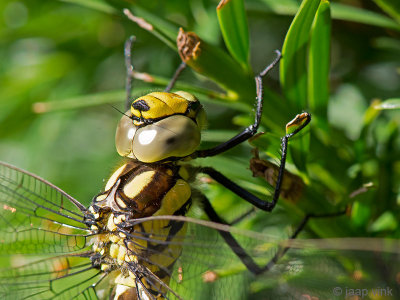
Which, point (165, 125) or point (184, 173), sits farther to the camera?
point (184, 173)

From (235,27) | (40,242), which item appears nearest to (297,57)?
(235,27)

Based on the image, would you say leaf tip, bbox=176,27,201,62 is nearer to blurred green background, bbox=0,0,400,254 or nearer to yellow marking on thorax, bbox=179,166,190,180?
blurred green background, bbox=0,0,400,254

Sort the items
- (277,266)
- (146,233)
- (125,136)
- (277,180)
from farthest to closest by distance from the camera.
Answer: (125,136) < (146,233) < (277,180) < (277,266)

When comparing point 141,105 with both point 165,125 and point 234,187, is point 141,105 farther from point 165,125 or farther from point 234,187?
point 234,187

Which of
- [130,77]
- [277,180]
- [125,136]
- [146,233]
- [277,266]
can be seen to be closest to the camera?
[277,266]

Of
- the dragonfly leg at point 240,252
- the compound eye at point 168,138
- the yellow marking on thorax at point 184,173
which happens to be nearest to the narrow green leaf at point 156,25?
the compound eye at point 168,138

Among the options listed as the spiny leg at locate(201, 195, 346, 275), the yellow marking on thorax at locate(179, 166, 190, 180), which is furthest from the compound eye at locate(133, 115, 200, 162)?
the spiny leg at locate(201, 195, 346, 275)

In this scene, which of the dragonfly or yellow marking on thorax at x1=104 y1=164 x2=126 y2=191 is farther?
yellow marking on thorax at x1=104 y1=164 x2=126 y2=191

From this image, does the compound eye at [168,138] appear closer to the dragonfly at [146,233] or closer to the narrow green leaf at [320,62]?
the dragonfly at [146,233]
